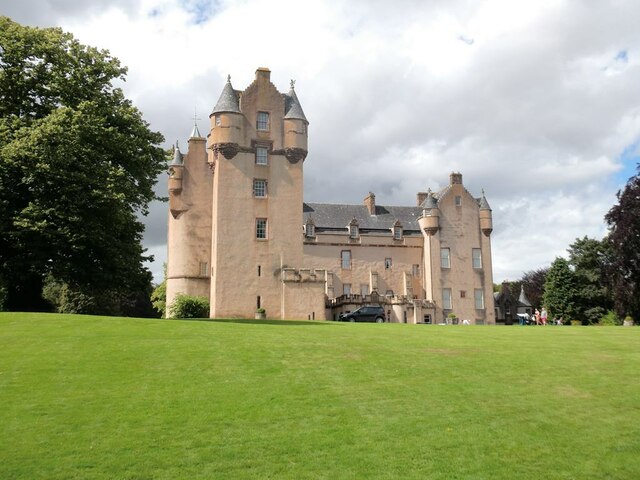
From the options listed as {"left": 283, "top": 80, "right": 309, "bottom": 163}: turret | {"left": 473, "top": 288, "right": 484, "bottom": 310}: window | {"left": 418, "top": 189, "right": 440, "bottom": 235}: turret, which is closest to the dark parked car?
{"left": 283, "top": 80, "right": 309, "bottom": 163}: turret

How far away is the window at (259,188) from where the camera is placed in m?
49.7

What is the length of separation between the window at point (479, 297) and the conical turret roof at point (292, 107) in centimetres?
2664

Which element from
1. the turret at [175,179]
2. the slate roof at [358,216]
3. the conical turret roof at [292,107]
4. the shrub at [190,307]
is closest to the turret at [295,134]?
the conical turret roof at [292,107]

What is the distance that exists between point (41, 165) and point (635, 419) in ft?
79.6

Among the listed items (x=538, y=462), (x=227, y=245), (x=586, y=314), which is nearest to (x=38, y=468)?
(x=538, y=462)

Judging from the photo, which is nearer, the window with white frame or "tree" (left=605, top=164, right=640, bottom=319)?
"tree" (left=605, top=164, right=640, bottom=319)

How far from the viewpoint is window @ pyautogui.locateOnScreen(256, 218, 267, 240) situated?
49.2m

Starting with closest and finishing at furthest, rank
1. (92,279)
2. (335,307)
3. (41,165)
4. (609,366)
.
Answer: (609,366), (41,165), (92,279), (335,307)

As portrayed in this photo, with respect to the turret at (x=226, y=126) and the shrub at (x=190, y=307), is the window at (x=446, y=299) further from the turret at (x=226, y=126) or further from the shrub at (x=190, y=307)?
the turret at (x=226, y=126)

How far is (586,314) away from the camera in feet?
226

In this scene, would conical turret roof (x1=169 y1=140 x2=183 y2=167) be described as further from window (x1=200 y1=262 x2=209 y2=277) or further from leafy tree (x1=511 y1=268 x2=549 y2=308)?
leafy tree (x1=511 y1=268 x2=549 y2=308)

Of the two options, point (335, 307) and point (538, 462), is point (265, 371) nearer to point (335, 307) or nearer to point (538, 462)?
point (538, 462)

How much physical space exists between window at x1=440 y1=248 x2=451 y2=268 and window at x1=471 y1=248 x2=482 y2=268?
8.34 feet

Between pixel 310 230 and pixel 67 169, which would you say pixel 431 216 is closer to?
pixel 310 230
